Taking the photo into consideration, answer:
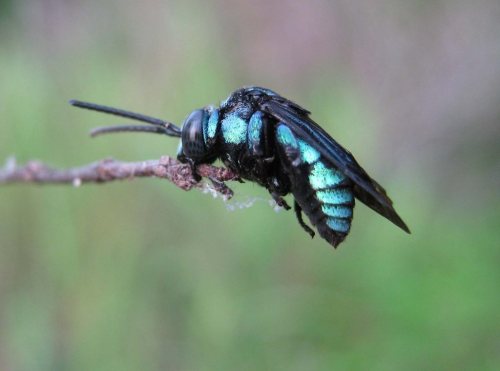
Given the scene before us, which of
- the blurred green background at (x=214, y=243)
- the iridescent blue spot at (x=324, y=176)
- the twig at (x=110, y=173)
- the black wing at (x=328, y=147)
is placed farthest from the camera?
the blurred green background at (x=214, y=243)

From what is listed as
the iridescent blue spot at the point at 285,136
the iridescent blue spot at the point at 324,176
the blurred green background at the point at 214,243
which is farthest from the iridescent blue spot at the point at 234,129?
the blurred green background at the point at 214,243

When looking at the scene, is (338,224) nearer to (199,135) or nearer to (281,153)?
(281,153)

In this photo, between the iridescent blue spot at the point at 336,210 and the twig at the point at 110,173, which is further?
the iridescent blue spot at the point at 336,210

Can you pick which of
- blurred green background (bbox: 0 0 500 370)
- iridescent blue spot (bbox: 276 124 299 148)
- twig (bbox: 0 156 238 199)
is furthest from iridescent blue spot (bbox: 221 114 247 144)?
blurred green background (bbox: 0 0 500 370)

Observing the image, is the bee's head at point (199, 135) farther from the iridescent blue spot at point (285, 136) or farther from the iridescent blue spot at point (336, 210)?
the iridescent blue spot at point (336, 210)

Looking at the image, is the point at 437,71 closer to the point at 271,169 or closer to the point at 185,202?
the point at 185,202

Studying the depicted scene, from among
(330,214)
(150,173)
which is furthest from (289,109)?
(150,173)

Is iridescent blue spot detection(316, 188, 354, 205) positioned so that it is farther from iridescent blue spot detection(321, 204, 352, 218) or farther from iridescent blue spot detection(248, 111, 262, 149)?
iridescent blue spot detection(248, 111, 262, 149)
